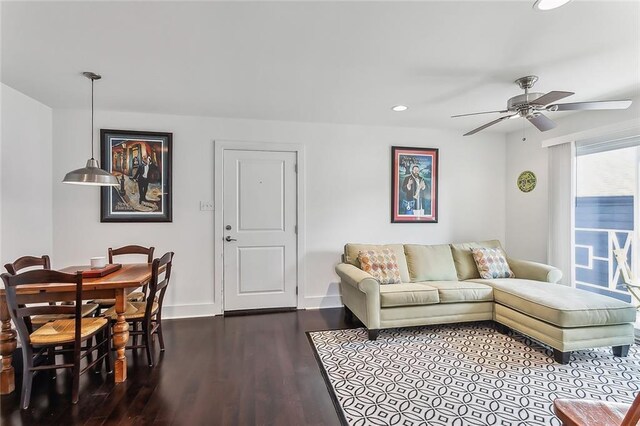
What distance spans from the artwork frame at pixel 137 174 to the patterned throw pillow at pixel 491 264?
3.69 metres

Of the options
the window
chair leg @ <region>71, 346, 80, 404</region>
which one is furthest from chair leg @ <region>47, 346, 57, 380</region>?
the window

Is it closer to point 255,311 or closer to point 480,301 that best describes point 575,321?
point 480,301

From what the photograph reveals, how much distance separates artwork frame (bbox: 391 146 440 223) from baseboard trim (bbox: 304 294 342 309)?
1286mm

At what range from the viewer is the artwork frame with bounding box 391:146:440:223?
4.15m

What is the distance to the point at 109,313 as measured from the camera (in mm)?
2480

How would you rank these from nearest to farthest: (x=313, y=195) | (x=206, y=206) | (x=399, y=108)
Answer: (x=399, y=108) < (x=206, y=206) < (x=313, y=195)

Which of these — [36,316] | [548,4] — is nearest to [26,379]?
[36,316]

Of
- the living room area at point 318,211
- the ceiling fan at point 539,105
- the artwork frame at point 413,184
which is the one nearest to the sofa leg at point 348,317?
the living room area at point 318,211

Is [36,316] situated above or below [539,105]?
below

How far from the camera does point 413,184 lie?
421 cm

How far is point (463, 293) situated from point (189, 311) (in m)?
3.08

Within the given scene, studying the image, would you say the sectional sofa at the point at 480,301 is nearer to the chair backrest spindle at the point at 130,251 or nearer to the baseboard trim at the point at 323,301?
the baseboard trim at the point at 323,301

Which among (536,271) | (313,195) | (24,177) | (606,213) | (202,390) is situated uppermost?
(24,177)

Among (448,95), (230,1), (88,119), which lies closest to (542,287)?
(448,95)
